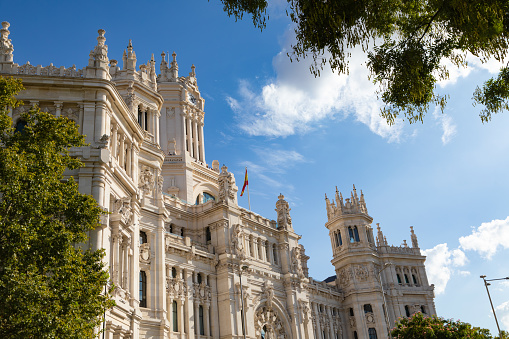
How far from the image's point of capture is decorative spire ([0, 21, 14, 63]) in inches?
1315

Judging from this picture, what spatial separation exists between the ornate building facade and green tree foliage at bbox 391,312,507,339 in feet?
26.3

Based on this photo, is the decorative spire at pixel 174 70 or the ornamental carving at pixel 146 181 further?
the decorative spire at pixel 174 70

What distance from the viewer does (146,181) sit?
42281 millimetres

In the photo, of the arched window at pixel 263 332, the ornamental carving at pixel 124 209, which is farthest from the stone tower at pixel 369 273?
the ornamental carving at pixel 124 209

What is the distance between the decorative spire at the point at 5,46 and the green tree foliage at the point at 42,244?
11.0 metres

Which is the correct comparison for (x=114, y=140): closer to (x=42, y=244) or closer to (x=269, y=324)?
(x=42, y=244)

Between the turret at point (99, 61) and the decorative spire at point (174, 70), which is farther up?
the decorative spire at point (174, 70)

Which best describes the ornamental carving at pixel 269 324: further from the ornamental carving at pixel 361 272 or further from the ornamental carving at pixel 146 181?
the ornamental carving at pixel 361 272

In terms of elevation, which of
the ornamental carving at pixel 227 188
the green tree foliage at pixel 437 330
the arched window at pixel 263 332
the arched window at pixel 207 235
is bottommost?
the green tree foliage at pixel 437 330

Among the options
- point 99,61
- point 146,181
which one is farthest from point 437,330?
point 99,61

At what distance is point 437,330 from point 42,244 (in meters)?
36.1

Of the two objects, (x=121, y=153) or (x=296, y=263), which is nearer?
(x=121, y=153)

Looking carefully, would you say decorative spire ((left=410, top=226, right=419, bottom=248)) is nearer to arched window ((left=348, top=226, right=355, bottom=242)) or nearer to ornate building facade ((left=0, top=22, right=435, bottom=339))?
ornate building facade ((left=0, top=22, right=435, bottom=339))

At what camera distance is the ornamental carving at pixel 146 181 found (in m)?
41.7
